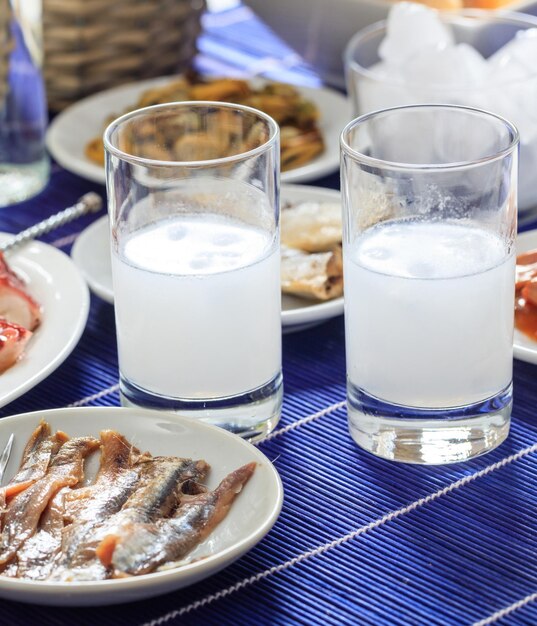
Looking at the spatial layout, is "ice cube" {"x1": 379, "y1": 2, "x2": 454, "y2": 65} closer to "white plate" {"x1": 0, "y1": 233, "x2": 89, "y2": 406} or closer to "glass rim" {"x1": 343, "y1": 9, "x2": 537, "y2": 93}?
"glass rim" {"x1": 343, "y1": 9, "x2": 537, "y2": 93}

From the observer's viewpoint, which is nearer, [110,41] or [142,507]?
[142,507]

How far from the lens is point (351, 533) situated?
3.25ft

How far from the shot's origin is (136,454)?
1.02 m

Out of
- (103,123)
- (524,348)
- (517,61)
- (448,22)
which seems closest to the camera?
(524,348)

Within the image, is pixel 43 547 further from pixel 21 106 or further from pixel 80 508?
pixel 21 106

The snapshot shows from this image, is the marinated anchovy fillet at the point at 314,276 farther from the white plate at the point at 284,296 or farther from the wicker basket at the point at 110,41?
the wicker basket at the point at 110,41

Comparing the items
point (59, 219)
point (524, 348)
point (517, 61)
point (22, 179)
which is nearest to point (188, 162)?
point (524, 348)

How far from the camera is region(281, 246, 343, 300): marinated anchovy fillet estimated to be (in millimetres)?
1289

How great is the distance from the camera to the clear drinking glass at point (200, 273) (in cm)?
103

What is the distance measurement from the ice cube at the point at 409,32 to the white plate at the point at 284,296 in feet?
0.81

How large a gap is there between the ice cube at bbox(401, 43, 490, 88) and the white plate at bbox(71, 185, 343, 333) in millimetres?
205

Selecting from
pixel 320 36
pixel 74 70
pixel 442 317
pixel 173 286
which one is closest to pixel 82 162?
pixel 74 70

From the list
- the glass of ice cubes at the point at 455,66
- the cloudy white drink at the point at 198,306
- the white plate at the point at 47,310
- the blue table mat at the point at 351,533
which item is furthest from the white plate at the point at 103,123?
the cloudy white drink at the point at 198,306

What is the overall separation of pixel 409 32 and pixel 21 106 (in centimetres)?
58
